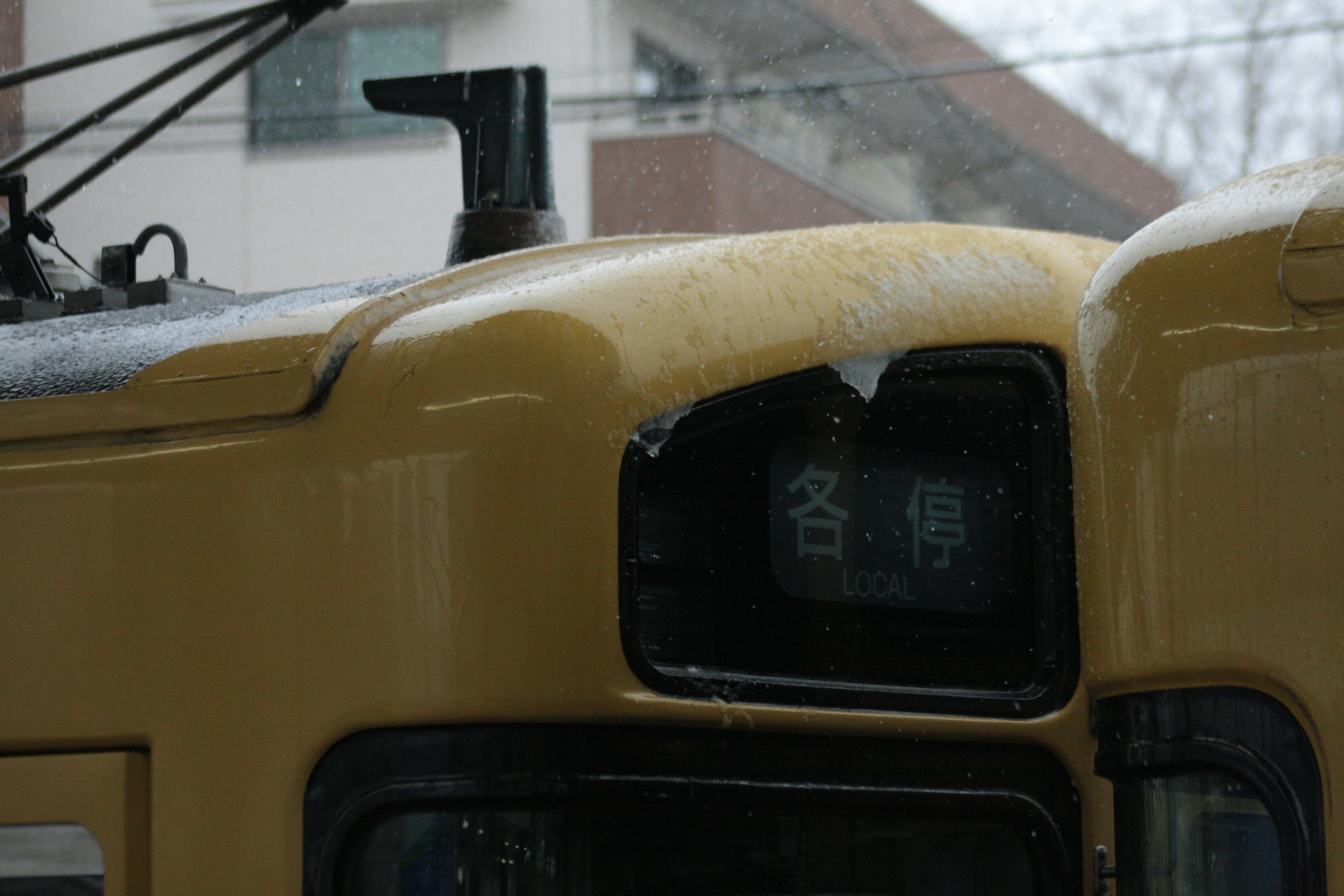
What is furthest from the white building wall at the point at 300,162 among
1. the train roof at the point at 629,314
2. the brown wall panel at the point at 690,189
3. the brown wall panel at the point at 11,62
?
the train roof at the point at 629,314

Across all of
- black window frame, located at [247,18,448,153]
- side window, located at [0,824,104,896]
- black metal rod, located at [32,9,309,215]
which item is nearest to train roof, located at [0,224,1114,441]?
side window, located at [0,824,104,896]

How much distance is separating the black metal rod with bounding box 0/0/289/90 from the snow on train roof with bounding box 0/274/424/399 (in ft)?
2.65

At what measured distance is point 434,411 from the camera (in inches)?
77.3

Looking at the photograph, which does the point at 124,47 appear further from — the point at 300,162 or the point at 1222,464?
the point at 300,162

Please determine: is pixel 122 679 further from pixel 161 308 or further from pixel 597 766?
pixel 161 308

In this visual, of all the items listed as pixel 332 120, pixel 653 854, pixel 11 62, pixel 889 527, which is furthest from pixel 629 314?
pixel 332 120

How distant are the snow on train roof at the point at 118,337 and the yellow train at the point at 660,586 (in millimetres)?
75

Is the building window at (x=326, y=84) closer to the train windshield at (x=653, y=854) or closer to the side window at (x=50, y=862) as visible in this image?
the side window at (x=50, y=862)

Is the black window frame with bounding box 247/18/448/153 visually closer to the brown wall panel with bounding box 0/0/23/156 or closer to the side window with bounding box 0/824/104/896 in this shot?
the brown wall panel with bounding box 0/0/23/156

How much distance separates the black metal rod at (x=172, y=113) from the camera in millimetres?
3391

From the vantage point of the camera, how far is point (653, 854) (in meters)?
1.97

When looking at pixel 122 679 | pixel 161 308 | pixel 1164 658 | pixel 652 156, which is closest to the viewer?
pixel 1164 658

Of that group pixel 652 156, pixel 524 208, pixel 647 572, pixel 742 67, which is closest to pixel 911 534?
pixel 647 572

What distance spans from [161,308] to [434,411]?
109 cm
